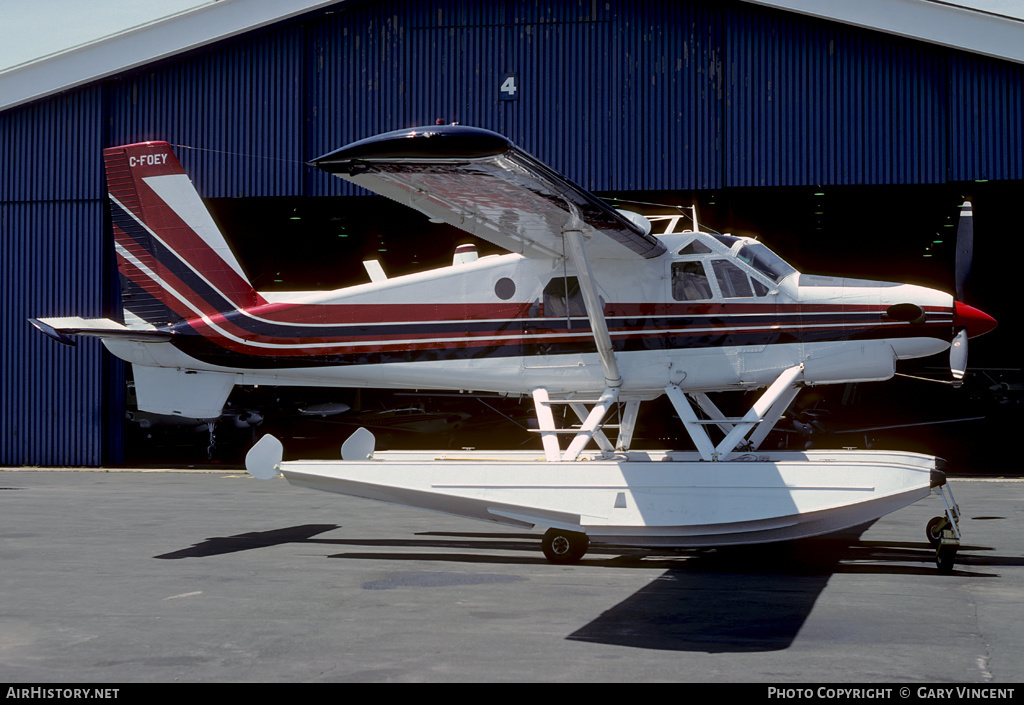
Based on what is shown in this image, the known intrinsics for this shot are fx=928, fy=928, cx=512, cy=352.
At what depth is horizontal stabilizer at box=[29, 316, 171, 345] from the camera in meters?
9.28

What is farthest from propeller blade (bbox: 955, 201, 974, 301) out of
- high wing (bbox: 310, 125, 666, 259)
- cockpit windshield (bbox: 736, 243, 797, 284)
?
high wing (bbox: 310, 125, 666, 259)

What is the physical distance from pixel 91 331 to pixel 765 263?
6.94 m

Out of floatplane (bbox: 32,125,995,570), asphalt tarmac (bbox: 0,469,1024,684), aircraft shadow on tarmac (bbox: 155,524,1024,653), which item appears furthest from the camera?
floatplane (bbox: 32,125,995,570)

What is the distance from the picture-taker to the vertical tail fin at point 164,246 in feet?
35.2

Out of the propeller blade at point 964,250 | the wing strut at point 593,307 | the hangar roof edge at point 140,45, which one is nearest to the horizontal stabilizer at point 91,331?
the wing strut at point 593,307

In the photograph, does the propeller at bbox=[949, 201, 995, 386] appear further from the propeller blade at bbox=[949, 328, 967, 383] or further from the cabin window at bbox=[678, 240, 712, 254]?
→ the cabin window at bbox=[678, 240, 712, 254]

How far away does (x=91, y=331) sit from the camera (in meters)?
9.64

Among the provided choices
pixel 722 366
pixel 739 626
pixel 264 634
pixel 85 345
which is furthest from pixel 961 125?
pixel 85 345

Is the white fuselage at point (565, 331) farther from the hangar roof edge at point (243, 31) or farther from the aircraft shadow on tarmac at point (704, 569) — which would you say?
the hangar roof edge at point (243, 31)

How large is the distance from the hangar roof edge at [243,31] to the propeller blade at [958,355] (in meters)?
9.52

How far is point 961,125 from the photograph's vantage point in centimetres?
1628

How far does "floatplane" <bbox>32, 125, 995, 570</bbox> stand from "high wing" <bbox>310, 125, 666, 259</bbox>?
22mm

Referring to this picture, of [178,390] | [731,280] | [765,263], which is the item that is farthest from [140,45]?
[765,263]

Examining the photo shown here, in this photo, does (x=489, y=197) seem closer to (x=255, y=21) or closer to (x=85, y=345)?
(x=255, y=21)
